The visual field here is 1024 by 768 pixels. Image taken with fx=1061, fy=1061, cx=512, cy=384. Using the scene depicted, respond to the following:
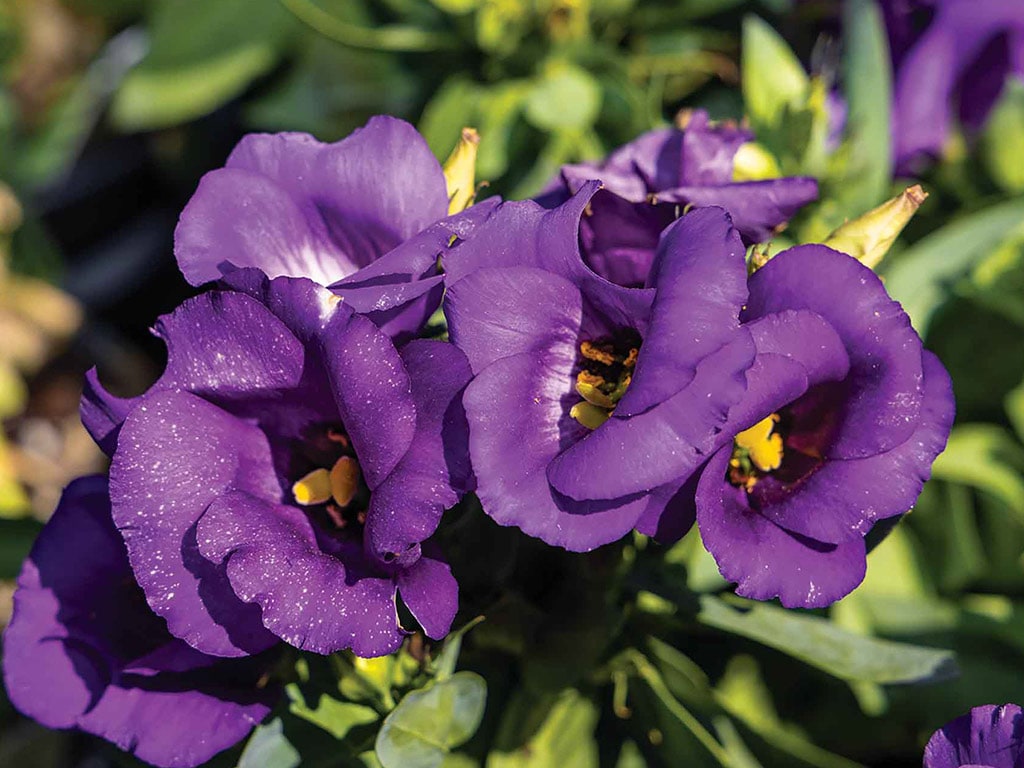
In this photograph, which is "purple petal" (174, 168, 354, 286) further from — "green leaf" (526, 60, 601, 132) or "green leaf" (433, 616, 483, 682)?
"green leaf" (526, 60, 601, 132)

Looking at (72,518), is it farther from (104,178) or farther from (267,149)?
(104,178)

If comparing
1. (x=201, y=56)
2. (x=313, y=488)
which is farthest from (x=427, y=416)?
(x=201, y=56)

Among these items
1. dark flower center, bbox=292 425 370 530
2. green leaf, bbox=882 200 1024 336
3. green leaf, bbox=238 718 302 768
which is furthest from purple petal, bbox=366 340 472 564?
green leaf, bbox=882 200 1024 336

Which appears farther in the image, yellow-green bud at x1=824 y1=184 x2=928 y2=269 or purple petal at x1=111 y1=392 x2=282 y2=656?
yellow-green bud at x1=824 y1=184 x2=928 y2=269

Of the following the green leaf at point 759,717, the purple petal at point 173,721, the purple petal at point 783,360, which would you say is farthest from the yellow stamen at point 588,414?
the green leaf at point 759,717

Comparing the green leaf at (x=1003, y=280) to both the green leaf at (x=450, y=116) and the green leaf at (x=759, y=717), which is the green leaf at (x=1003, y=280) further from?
the green leaf at (x=450, y=116)

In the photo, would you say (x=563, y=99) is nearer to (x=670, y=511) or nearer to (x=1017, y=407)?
(x=1017, y=407)

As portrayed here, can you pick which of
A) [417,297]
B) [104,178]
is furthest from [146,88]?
[417,297]
